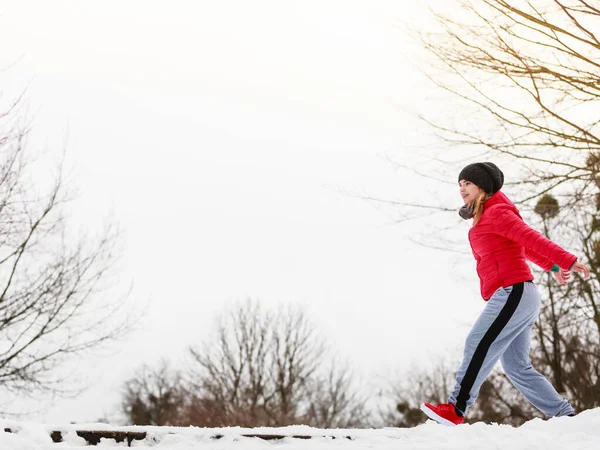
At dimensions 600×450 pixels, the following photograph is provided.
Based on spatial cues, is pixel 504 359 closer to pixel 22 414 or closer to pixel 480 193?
pixel 480 193

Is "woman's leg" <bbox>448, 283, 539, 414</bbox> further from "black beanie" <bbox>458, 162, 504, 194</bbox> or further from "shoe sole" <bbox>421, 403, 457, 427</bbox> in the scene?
"black beanie" <bbox>458, 162, 504, 194</bbox>

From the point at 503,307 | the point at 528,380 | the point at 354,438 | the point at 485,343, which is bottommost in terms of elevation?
the point at 354,438

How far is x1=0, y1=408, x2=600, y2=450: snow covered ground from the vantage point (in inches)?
124

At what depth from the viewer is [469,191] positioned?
15.1 ft

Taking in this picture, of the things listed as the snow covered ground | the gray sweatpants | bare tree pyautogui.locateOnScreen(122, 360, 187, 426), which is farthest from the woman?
bare tree pyautogui.locateOnScreen(122, 360, 187, 426)

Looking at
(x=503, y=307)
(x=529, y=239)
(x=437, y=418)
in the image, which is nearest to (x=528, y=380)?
(x=503, y=307)

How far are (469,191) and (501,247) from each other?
0.50 metres

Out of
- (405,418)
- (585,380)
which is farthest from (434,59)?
(405,418)

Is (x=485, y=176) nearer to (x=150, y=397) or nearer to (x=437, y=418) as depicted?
(x=437, y=418)

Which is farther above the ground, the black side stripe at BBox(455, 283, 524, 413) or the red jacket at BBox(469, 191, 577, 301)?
the red jacket at BBox(469, 191, 577, 301)

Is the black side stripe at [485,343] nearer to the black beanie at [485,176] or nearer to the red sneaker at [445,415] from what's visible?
the red sneaker at [445,415]

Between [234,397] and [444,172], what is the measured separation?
29282mm

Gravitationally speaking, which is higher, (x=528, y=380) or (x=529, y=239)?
(x=529, y=239)

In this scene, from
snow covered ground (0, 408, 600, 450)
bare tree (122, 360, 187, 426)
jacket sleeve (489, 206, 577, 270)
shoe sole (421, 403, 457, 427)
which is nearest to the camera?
snow covered ground (0, 408, 600, 450)
